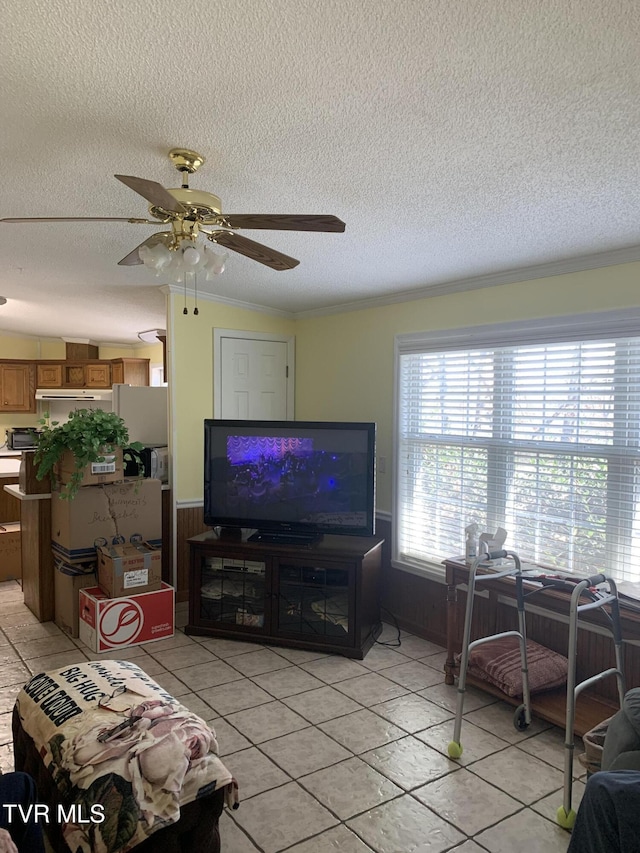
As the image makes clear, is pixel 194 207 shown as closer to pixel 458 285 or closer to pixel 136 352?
pixel 458 285

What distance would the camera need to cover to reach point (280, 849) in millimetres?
2004

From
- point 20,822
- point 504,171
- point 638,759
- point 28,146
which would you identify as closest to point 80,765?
point 20,822

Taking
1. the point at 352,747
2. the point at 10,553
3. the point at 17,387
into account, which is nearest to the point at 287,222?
the point at 352,747

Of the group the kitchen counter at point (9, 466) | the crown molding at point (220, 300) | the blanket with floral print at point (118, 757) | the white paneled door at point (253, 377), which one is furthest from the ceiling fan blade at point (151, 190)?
the kitchen counter at point (9, 466)

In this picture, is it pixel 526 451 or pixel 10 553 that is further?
pixel 10 553

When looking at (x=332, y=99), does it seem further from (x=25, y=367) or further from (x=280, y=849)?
(x=25, y=367)

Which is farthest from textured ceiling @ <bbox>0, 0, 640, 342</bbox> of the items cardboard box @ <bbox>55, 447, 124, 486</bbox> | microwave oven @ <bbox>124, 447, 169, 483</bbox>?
microwave oven @ <bbox>124, 447, 169, 483</bbox>

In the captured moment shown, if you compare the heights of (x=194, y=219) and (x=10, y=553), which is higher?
(x=194, y=219)

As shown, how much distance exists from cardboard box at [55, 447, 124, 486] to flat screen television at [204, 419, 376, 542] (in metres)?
0.58

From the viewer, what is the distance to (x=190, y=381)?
4383 mm

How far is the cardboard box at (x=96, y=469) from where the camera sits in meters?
3.76

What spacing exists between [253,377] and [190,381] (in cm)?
56

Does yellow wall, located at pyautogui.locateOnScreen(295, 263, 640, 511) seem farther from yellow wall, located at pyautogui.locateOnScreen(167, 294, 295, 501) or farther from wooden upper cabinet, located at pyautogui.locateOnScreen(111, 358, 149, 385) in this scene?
wooden upper cabinet, located at pyautogui.locateOnScreen(111, 358, 149, 385)

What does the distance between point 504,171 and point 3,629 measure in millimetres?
3987
